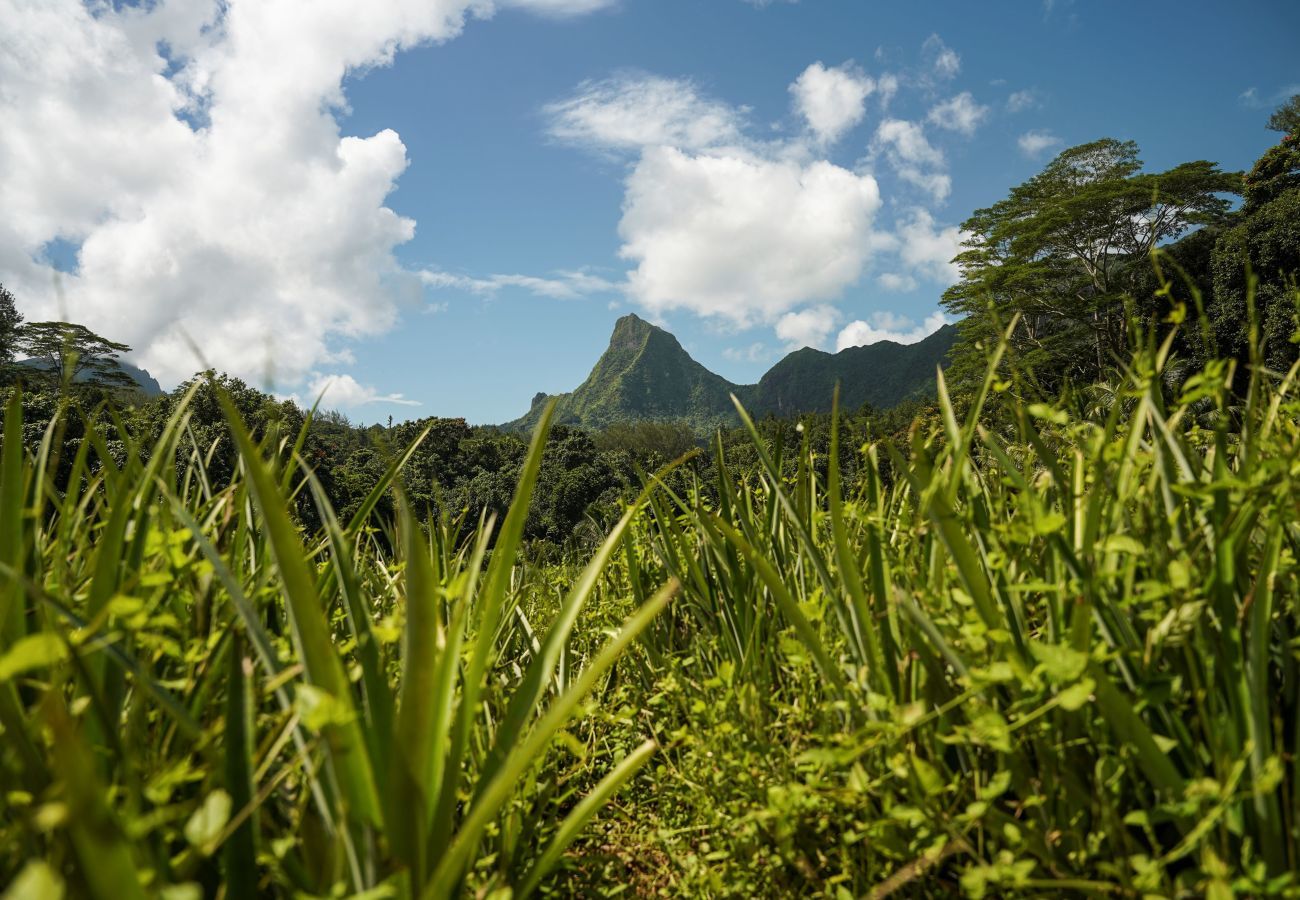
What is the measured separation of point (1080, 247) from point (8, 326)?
35282 mm

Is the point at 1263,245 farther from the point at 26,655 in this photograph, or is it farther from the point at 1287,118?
the point at 26,655

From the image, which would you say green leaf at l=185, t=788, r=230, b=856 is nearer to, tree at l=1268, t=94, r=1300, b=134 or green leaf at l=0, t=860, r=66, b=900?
green leaf at l=0, t=860, r=66, b=900

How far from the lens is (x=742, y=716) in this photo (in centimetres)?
109

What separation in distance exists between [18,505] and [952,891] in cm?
122

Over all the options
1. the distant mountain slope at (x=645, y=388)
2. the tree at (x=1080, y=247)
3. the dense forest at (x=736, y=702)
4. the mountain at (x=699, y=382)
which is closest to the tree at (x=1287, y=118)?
the tree at (x=1080, y=247)

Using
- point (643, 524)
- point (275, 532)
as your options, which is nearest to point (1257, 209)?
point (643, 524)

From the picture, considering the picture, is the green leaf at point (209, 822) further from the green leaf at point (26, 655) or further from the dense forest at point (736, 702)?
the green leaf at point (26, 655)

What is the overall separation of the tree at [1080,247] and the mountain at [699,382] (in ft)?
333

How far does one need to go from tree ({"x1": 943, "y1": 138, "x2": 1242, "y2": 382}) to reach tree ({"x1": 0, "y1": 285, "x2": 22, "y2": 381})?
28329mm

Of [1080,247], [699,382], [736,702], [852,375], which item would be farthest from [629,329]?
[736,702]

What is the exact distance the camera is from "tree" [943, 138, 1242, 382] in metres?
20.9

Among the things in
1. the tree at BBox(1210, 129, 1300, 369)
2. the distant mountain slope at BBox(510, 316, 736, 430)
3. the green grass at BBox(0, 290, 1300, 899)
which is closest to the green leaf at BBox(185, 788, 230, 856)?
the green grass at BBox(0, 290, 1300, 899)

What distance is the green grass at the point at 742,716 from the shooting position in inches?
23.6

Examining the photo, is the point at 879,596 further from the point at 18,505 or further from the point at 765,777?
the point at 18,505
